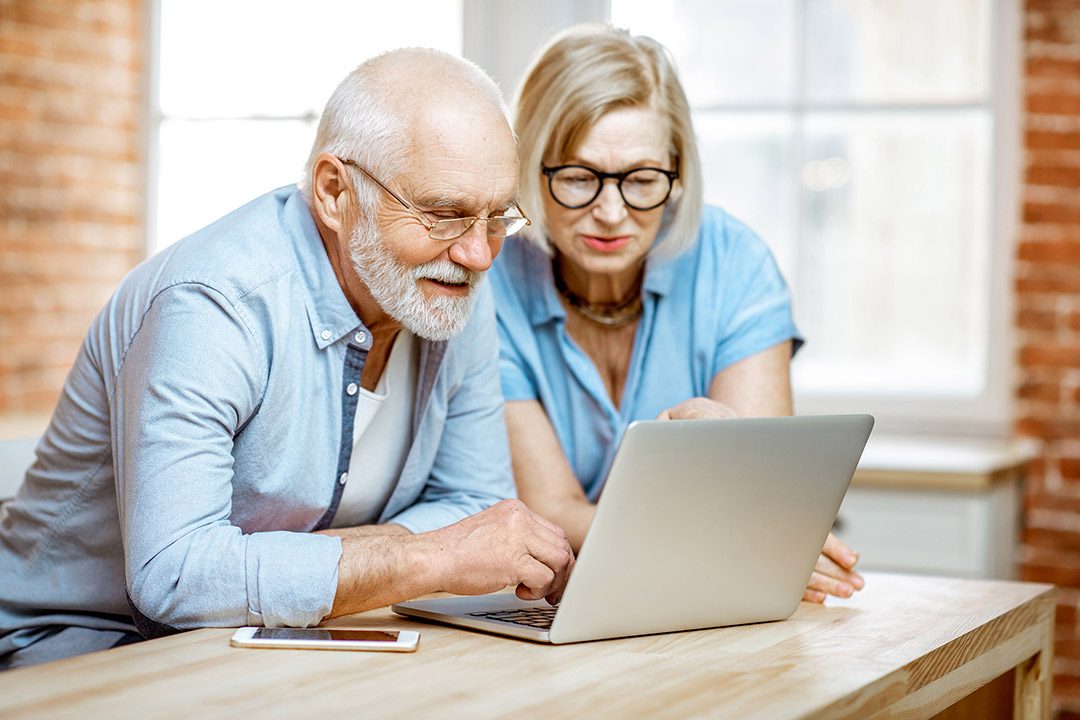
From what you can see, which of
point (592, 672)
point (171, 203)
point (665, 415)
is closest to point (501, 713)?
point (592, 672)

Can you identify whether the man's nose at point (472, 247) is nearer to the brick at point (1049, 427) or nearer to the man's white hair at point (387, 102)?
the man's white hair at point (387, 102)

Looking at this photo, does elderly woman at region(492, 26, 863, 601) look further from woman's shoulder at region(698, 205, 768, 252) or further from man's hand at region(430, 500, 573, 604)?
man's hand at region(430, 500, 573, 604)

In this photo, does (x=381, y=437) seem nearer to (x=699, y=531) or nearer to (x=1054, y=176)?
(x=699, y=531)

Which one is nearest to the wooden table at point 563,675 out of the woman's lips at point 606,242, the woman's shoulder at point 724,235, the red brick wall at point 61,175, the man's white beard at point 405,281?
the man's white beard at point 405,281

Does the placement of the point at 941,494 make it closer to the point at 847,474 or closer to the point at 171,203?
the point at 847,474

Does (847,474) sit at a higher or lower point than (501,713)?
higher

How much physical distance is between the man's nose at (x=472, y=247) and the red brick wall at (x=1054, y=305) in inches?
93.3

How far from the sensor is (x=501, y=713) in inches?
36.9

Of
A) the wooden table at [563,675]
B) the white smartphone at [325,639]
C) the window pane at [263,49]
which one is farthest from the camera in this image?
the window pane at [263,49]

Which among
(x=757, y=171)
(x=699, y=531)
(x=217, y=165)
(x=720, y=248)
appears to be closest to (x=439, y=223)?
(x=699, y=531)

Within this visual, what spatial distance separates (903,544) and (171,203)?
253 centimetres

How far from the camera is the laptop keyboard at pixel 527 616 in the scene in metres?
1.22

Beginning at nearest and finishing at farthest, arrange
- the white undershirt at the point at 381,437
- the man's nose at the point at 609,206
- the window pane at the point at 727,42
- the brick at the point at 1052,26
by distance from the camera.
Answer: the white undershirt at the point at 381,437 < the man's nose at the point at 609,206 < the brick at the point at 1052,26 < the window pane at the point at 727,42

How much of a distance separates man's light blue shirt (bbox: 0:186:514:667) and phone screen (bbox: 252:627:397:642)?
4 cm
